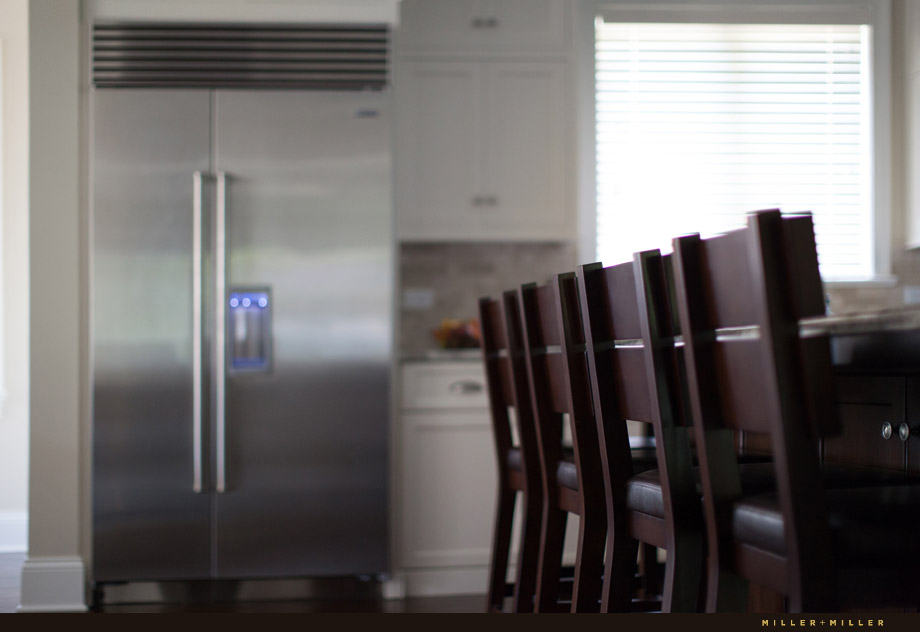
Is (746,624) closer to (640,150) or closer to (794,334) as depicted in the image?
(794,334)

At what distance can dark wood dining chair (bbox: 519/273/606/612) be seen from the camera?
185cm

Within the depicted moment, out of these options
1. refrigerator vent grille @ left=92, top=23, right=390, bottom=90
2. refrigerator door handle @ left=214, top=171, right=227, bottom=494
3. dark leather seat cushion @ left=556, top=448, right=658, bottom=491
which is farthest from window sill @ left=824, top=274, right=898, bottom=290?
refrigerator door handle @ left=214, top=171, right=227, bottom=494

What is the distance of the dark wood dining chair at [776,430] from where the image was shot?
44.6 inches

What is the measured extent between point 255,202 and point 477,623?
2207 mm

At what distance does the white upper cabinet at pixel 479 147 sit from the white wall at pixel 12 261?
2098 millimetres

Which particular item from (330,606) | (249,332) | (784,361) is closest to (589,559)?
(784,361)

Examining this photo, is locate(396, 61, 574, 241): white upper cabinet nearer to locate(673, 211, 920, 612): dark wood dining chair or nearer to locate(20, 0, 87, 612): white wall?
locate(20, 0, 87, 612): white wall

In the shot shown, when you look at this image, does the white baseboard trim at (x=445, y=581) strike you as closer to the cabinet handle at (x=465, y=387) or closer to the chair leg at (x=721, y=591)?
the cabinet handle at (x=465, y=387)

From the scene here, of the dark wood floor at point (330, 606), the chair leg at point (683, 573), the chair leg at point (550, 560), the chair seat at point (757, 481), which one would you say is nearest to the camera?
the chair leg at point (683, 573)

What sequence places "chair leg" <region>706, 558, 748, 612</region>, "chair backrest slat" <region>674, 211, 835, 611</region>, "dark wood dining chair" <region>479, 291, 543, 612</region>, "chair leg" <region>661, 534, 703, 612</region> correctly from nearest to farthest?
"chair backrest slat" <region>674, 211, 835, 611</region> → "chair leg" <region>706, 558, 748, 612</region> → "chair leg" <region>661, 534, 703, 612</region> → "dark wood dining chair" <region>479, 291, 543, 612</region>

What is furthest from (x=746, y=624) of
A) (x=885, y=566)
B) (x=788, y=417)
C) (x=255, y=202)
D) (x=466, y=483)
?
(x=255, y=202)

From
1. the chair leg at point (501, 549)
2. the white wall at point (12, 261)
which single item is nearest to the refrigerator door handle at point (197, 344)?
the chair leg at point (501, 549)

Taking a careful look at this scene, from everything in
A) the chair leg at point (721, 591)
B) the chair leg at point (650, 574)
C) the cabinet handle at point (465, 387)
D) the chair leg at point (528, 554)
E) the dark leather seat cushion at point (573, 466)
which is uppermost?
the cabinet handle at point (465, 387)

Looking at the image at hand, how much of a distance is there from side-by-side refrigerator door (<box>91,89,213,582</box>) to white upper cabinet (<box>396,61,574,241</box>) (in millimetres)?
951
